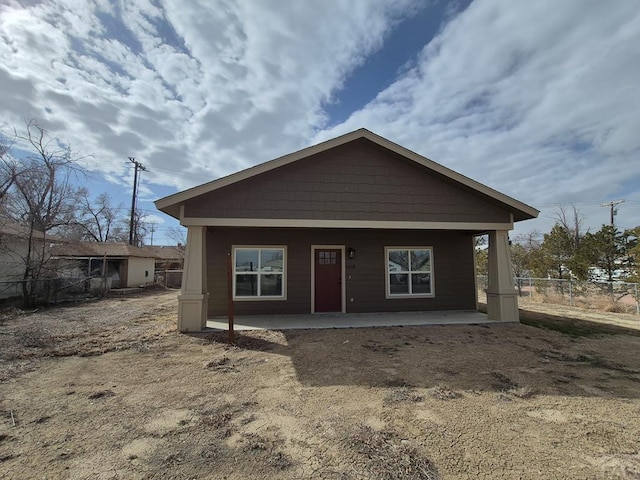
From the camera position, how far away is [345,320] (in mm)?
8594

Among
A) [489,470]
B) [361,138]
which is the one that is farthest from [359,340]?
[361,138]

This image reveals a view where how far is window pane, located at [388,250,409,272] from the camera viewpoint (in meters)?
10.0

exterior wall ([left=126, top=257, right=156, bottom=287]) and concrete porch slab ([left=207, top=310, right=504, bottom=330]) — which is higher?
exterior wall ([left=126, top=257, right=156, bottom=287])

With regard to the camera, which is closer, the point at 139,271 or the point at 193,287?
the point at 193,287

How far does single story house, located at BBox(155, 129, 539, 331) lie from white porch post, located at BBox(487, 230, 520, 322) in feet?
0.08

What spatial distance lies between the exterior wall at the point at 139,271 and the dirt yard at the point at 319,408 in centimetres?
1567

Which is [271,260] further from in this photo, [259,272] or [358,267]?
[358,267]

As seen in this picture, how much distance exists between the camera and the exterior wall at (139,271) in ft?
68.6

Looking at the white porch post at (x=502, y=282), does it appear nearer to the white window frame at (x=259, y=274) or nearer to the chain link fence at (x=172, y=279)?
the white window frame at (x=259, y=274)

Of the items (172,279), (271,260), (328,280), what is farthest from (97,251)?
(328,280)

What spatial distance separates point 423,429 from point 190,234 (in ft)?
19.9

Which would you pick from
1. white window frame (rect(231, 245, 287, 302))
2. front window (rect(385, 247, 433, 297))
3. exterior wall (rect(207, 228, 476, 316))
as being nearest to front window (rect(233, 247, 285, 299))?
white window frame (rect(231, 245, 287, 302))

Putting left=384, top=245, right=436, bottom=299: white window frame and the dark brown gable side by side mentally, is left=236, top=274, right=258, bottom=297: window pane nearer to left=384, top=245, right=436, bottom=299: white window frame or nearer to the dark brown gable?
the dark brown gable

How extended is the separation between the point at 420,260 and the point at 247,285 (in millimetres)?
5197
